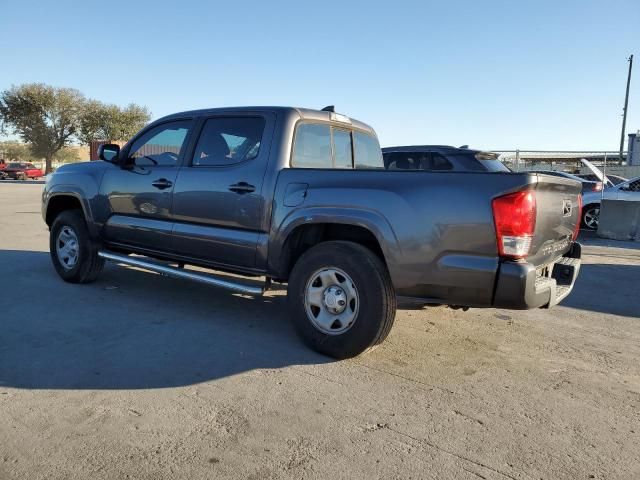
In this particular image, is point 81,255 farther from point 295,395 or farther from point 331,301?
point 295,395

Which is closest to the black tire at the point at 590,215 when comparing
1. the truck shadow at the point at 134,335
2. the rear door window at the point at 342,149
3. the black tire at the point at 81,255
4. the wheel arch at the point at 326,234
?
the rear door window at the point at 342,149

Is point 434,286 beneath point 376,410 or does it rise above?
above

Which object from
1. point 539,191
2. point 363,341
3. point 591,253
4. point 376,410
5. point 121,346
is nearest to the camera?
point 376,410

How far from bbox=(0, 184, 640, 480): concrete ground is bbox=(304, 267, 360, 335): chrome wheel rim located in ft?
0.91

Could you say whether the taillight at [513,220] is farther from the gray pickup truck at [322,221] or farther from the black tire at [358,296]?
the black tire at [358,296]

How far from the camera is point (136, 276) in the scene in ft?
21.4

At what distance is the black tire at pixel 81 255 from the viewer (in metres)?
5.79

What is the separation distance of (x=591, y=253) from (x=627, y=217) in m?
3.22

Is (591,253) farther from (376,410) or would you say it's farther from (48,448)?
(48,448)

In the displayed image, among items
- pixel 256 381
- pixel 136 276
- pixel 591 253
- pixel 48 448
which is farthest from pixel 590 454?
pixel 591 253

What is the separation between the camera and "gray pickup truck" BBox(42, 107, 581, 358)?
10.9 ft

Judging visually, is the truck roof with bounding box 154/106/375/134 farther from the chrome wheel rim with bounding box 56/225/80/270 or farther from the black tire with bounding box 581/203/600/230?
the black tire with bounding box 581/203/600/230

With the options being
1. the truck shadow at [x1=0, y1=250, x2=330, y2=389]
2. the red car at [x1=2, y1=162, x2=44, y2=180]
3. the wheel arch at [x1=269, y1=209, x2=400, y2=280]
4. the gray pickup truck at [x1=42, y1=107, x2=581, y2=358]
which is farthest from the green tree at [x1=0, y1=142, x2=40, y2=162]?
the wheel arch at [x1=269, y1=209, x2=400, y2=280]

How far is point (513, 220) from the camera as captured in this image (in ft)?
10.6
